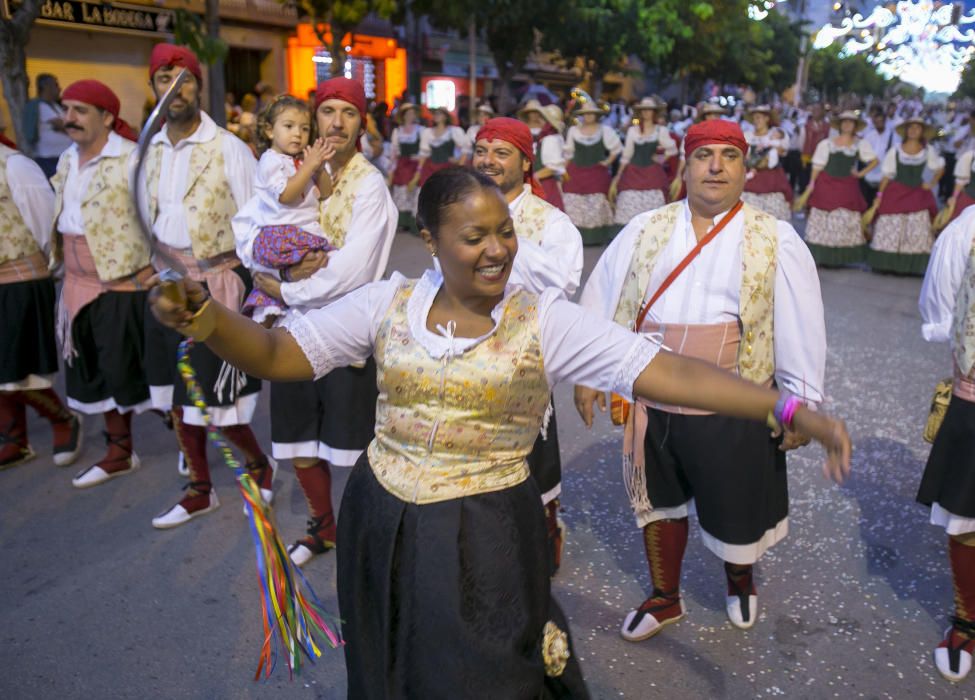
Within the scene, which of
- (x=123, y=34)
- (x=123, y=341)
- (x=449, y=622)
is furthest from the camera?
(x=123, y=34)

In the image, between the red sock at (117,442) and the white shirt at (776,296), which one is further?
the red sock at (117,442)

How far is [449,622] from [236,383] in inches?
95.3

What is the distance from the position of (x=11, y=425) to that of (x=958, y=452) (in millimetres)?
4780

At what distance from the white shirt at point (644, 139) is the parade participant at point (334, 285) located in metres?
8.95

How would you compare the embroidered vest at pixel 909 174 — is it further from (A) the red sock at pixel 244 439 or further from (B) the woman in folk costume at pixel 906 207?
(A) the red sock at pixel 244 439

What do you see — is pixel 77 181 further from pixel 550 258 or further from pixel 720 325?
pixel 720 325

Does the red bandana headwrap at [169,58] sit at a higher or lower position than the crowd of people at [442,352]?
higher

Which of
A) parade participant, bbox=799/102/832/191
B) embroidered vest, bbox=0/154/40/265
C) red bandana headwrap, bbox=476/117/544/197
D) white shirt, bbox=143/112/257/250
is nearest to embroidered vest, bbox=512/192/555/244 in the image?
red bandana headwrap, bbox=476/117/544/197

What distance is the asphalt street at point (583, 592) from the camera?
10.2 ft

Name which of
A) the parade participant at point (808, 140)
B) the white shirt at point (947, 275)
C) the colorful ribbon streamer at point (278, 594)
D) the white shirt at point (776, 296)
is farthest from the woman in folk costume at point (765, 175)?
the colorful ribbon streamer at point (278, 594)

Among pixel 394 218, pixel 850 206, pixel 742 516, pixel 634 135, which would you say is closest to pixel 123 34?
pixel 634 135

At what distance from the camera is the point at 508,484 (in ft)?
7.10

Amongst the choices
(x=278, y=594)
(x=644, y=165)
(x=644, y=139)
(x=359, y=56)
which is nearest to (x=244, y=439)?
(x=278, y=594)

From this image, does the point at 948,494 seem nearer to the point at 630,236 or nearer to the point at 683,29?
the point at 630,236
